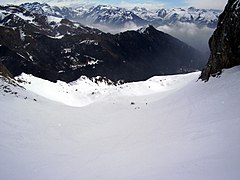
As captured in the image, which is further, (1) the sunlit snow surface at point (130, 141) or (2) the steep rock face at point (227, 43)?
(2) the steep rock face at point (227, 43)

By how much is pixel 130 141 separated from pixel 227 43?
1379 centimetres

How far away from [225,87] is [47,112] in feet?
43.5

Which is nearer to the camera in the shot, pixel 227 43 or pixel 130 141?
pixel 130 141

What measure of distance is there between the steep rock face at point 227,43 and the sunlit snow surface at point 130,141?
145cm

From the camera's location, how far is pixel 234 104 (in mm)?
15320

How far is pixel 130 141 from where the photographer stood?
14.5 metres

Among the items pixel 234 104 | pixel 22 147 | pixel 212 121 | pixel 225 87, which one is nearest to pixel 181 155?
pixel 212 121

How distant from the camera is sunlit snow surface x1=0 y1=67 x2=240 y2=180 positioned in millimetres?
9483

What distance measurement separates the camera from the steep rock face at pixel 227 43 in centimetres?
2194

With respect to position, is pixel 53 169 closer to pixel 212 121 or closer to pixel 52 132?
pixel 52 132

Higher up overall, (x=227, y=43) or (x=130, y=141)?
(x=227, y=43)

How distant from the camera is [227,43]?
2303cm

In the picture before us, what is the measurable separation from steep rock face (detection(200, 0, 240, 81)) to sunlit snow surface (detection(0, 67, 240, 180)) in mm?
1445

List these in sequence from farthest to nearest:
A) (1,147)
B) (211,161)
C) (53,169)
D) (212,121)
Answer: (212,121) → (1,147) → (53,169) → (211,161)
